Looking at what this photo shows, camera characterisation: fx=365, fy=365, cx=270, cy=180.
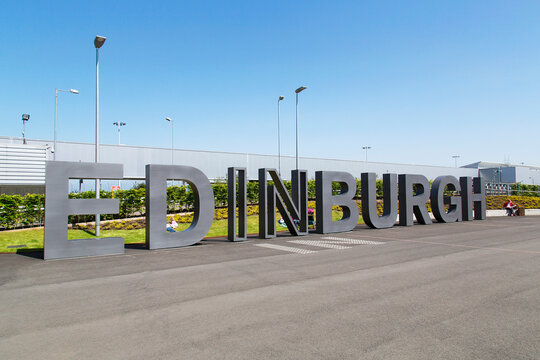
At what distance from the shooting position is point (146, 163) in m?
39.2

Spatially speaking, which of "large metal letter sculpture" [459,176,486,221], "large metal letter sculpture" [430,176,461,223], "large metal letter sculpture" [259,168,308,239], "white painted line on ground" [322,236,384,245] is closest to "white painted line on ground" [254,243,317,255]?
"large metal letter sculpture" [259,168,308,239]

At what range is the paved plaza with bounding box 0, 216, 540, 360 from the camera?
4195mm

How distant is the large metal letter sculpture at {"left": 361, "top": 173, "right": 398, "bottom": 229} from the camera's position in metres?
18.2

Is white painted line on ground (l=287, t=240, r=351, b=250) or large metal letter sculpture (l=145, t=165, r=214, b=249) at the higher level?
large metal letter sculpture (l=145, t=165, r=214, b=249)

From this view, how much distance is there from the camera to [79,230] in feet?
57.8

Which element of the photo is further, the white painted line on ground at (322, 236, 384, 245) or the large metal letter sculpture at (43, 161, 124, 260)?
the white painted line on ground at (322, 236, 384, 245)

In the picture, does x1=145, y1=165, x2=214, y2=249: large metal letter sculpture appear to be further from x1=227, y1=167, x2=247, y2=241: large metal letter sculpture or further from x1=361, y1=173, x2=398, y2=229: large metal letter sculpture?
x1=361, y1=173, x2=398, y2=229: large metal letter sculpture

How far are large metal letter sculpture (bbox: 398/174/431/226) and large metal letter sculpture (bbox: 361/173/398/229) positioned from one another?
65cm

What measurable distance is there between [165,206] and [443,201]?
1672 centimetres

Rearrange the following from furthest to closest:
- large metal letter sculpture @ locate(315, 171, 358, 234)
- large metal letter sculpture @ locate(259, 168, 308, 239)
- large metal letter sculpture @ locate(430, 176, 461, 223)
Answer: large metal letter sculpture @ locate(430, 176, 461, 223) → large metal letter sculpture @ locate(315, 171, 358, 234) → large metal letter sculpture @ locate(259, 168, 308, 239)

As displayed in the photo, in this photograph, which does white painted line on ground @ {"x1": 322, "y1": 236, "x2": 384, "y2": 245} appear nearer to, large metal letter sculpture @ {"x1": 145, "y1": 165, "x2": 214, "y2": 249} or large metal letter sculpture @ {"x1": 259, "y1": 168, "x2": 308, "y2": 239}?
large metal letter sculpture @ {"x1": 259, "y1": 168, "x2": 308, "y2": 239}

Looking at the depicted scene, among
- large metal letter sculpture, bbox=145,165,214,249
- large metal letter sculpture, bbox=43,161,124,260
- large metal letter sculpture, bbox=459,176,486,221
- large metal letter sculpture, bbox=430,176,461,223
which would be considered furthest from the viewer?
large metal letter sculpture, bbox=459,176,486,221

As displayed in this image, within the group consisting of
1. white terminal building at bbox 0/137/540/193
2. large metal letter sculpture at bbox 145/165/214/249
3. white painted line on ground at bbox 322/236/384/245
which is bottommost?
white painted line on ground at bbox 322/236/384/245

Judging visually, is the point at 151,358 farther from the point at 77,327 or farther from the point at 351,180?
the point at 351,180
